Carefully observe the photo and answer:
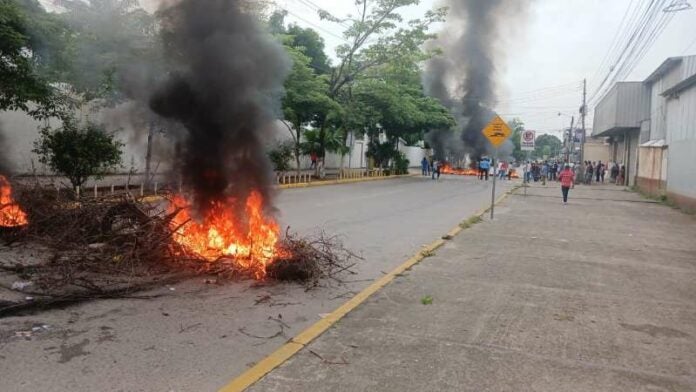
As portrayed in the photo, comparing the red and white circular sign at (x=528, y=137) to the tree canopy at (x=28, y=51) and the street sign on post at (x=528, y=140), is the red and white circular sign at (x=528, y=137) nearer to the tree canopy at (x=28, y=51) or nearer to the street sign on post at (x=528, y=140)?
the street sign on post at (x=528, y=140)

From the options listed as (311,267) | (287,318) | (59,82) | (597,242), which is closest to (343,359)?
(287,318)

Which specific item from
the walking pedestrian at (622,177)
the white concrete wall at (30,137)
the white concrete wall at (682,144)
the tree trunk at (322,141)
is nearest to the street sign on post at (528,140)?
the white concrete wall at (682,144)

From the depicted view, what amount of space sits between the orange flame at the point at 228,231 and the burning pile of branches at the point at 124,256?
42 millimetres

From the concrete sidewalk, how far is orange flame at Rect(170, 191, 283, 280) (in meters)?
1.61

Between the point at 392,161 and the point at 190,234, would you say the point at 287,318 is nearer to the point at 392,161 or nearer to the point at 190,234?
the point at 190,234

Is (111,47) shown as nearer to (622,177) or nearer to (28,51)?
(28,51)

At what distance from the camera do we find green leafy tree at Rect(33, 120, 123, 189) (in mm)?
11203

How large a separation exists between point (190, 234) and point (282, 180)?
15638 mm

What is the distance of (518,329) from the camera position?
4.88 m

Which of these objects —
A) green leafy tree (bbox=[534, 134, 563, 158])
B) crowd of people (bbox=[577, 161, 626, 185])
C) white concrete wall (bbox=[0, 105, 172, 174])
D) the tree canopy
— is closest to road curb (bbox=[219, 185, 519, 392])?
white concrete wall (bbox=[0, 105, 172, 174])

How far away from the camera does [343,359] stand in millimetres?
3994

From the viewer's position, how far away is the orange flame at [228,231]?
6609mm

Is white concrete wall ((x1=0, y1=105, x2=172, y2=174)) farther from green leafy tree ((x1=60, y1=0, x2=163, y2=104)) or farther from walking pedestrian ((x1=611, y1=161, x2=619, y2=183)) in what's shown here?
walking pedestrian ((x1=611, y1=161, x2=619, y2=183))

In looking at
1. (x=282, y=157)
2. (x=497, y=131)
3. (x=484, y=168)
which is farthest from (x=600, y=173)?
(x=497, y=131)
